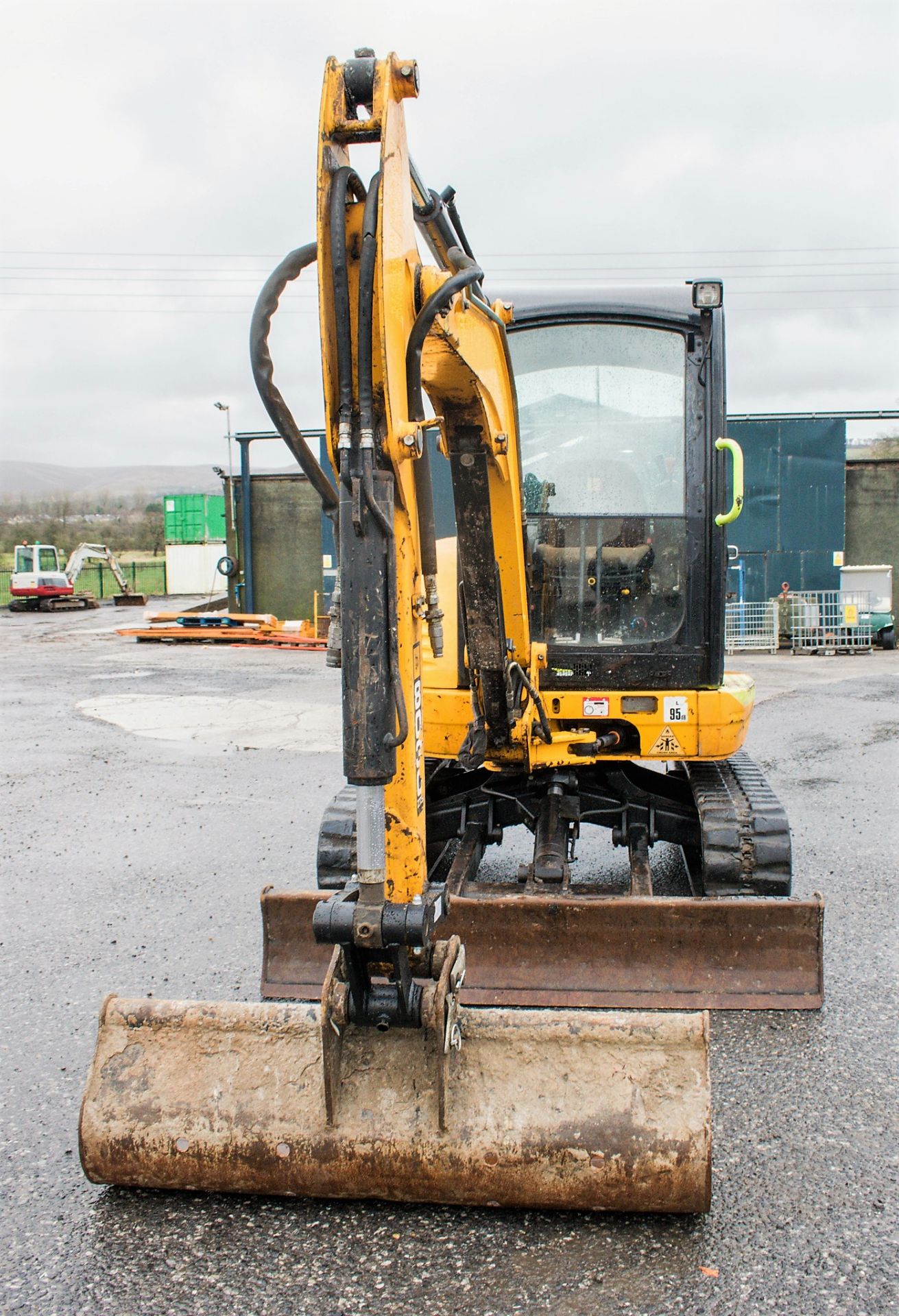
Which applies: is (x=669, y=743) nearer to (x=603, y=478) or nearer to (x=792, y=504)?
(x=603, y=478)

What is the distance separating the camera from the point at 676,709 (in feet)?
16.7

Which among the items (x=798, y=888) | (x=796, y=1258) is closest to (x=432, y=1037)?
(x=796, y=1258)

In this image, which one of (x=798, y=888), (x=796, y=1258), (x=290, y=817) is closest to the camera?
(x=796, y=1258)

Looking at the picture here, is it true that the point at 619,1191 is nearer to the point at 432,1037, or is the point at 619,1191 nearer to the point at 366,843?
the point at 432,1037

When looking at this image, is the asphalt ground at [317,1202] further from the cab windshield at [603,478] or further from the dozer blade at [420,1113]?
the cab windshield at [603,478]

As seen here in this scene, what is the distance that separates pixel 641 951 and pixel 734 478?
6.81 feet

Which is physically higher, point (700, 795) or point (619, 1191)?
point (700, 795)

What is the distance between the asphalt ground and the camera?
2736mm

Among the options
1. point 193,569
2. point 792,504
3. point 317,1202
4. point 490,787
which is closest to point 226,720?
point 490,787

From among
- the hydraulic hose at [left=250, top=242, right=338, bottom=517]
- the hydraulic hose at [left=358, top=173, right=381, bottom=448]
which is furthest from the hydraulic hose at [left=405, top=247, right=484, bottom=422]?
the hydraulic hose at [left=250, top=242, right=338, bottom=517]

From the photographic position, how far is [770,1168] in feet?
10.6

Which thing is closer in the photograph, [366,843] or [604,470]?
[366,843]

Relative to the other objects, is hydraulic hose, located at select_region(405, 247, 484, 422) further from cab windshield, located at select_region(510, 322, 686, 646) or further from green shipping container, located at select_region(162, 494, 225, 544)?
green shipping container, located at select_region(162, 494, 225, 544)

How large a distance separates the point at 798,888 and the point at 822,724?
6.31m
